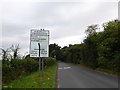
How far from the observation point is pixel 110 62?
32406 mm

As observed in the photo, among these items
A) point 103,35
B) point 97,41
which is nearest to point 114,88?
point 103,35

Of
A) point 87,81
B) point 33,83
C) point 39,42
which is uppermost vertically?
point 39,42

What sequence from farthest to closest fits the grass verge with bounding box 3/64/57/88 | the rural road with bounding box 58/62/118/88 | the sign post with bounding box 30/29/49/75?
the sign post with bounding box 30/29/49/75, the rural road with bounding box 58/62/118/88, the grass verge with bounding box 3/64/57/88

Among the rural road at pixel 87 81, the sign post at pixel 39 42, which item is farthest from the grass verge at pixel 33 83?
the sign post at pixel 39 42

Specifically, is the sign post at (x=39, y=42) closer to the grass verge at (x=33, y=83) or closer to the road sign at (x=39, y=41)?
the road sign at (x=39, y=41)

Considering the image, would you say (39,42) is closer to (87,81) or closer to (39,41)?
(39,41)

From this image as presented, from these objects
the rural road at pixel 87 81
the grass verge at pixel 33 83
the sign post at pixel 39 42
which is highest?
the sign post at pixel 39 42

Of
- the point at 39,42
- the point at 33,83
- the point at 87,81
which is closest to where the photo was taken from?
the point at 33,83

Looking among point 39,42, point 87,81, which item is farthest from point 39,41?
point 87,81

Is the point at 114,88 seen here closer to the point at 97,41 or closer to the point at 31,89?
the point at 31,89

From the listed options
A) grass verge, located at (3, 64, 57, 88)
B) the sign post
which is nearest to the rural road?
grass verge, located at (3, 64, 57, 88)

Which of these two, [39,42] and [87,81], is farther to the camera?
[39,42]

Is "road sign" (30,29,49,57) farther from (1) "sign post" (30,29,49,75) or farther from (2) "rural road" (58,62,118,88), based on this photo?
(2) "rural road" (58,62,118,88)

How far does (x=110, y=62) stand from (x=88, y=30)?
19.4m
